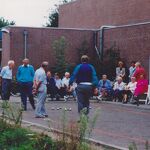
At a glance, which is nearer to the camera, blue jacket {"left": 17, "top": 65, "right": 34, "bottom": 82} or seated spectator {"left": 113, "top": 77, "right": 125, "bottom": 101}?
blue jacket {"left": 17, "top": 65, "right": 34, "bottom": 82}

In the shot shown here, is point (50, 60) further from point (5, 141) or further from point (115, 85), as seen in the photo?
point (5, 141)

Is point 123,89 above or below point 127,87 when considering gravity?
below

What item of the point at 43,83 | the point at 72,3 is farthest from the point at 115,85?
the point at 72,3

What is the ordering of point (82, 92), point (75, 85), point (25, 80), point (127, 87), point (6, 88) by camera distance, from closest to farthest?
point (82, 92) < point (25, 80) < point (75, 85) < point (6, 88) < point (127, 87)

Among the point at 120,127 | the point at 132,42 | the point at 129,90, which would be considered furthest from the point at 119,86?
the point at 120,127

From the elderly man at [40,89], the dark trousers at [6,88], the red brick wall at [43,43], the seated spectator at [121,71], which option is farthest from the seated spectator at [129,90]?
the red brick wall at [43,43]

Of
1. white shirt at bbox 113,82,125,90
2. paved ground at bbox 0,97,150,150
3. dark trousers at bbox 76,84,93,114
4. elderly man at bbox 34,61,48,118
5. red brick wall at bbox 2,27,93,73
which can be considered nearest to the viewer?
paved ground at bbox 0,97,150,150

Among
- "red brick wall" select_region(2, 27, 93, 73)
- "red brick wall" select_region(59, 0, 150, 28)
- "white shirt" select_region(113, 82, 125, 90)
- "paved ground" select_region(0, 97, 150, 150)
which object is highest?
"red brick wall" select_region(59, 0, 150, 28)

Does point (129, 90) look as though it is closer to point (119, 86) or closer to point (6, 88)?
point (119, 86)

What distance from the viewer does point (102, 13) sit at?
47.6m

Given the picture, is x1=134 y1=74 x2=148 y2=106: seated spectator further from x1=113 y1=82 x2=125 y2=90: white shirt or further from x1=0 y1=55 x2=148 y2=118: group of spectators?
x1=113 y1=82 x2=125 y2=90: white shirt

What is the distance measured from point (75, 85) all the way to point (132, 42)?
13.9m

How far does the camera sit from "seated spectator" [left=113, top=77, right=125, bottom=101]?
94.4 feet

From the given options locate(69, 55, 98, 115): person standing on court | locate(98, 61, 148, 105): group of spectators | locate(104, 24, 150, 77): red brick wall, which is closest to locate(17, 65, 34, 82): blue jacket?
locate(69, 55, 98, 115): person standing on court
